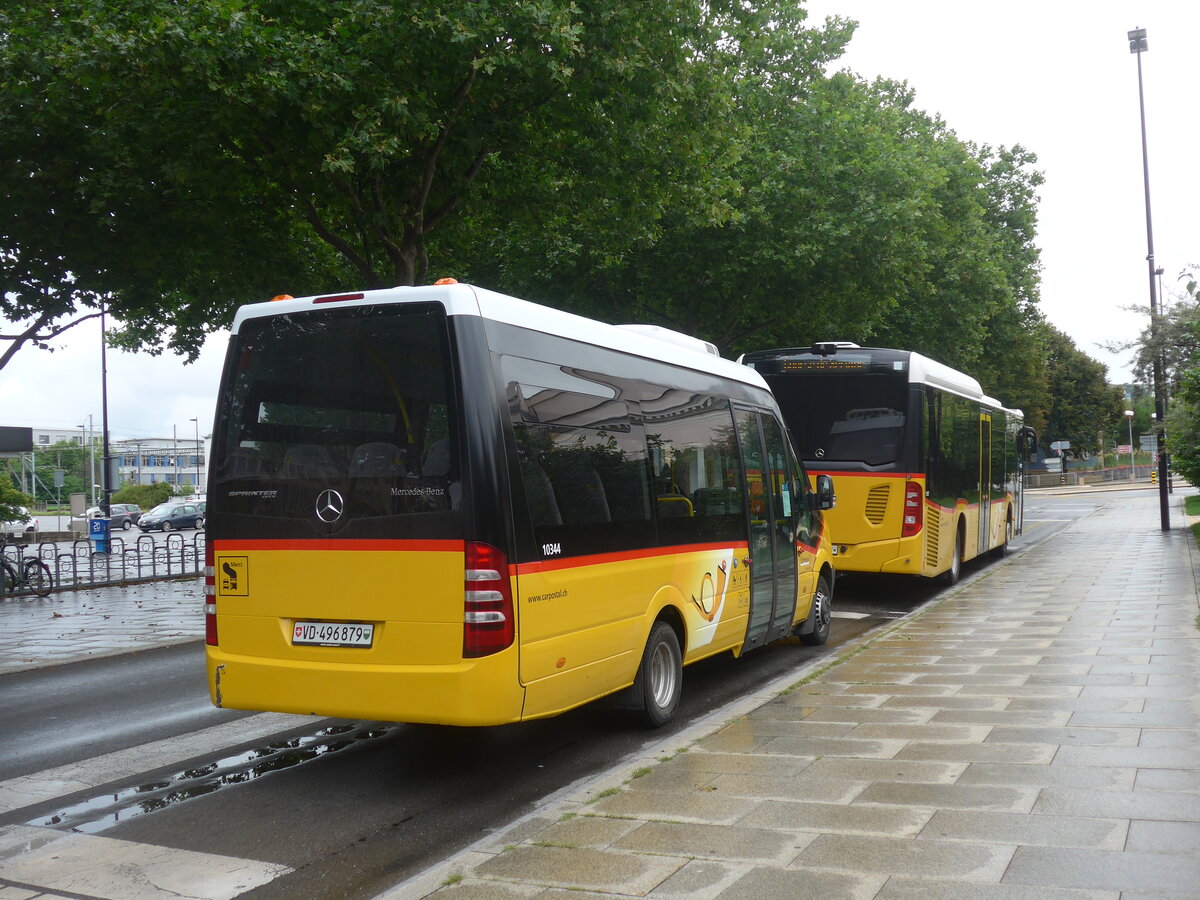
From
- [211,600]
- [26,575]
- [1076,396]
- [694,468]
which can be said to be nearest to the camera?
[211,600]

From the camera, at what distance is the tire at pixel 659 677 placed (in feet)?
23.5

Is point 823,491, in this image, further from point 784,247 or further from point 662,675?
point 784,247

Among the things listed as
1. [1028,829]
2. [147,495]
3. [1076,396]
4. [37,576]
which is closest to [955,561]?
[1028,829]

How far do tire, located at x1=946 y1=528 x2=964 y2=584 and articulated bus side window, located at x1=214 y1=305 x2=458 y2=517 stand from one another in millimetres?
11607

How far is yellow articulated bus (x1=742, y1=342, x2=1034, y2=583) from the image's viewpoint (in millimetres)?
13773

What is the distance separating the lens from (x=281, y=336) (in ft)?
20.8

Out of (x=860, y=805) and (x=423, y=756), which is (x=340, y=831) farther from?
(x=860, y=805)

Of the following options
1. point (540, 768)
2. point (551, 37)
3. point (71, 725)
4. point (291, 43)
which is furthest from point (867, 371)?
point (71, 725)

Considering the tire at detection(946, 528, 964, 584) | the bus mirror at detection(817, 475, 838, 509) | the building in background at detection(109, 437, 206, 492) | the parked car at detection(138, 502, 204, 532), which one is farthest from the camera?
the building in background at detection(109, 437, 206, 492)

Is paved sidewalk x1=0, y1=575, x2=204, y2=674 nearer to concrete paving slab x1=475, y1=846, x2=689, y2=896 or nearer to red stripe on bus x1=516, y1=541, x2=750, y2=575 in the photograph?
red stripe on bus x1=516, y1=541, x2=750, y2=575

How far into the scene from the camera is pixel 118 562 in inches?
925

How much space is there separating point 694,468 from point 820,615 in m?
3.68

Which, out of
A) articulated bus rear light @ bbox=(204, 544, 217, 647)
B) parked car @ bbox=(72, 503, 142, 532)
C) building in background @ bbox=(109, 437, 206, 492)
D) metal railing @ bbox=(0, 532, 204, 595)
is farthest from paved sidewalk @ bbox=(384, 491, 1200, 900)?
building in background @ bbox=(109, 437, 206, 492)

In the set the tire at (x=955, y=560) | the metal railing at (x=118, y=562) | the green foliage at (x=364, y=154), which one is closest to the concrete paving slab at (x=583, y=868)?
the green foliage at (x=364, y=154)
